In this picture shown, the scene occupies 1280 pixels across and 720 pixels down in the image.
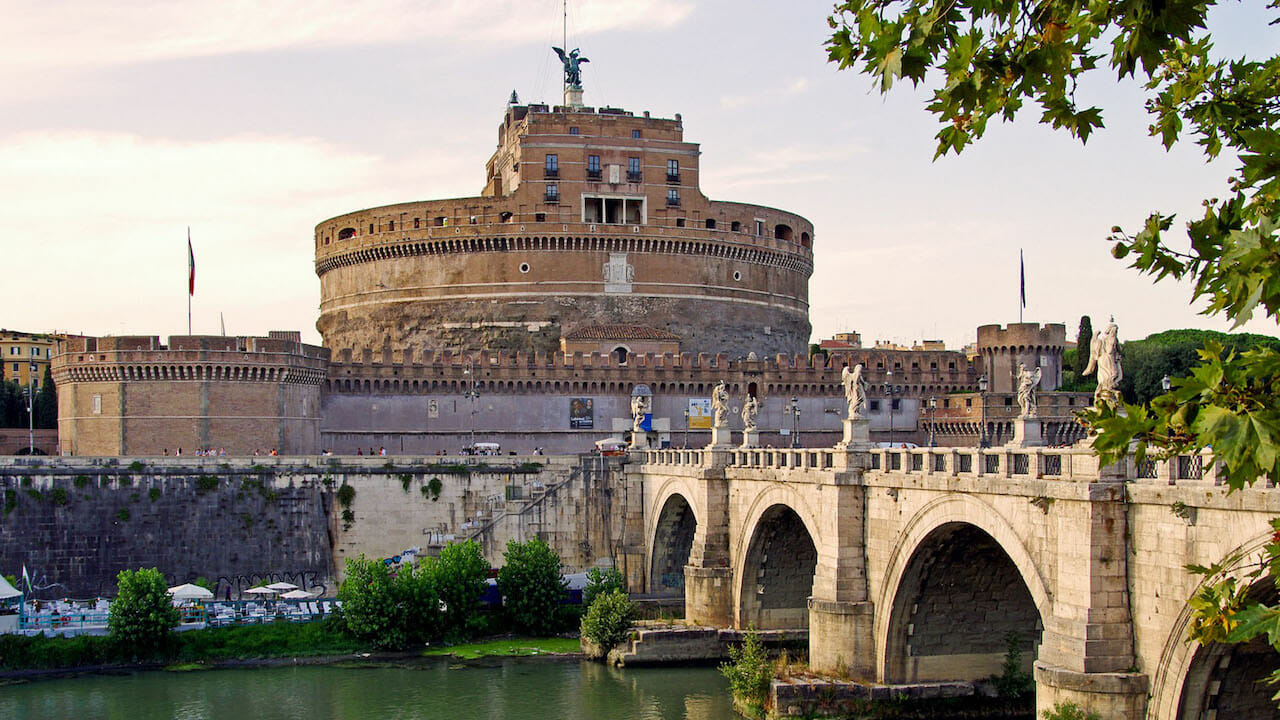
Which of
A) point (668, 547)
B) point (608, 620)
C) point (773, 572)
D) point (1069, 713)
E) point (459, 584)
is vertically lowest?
point (608, 620)

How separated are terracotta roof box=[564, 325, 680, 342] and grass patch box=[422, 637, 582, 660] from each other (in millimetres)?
22668

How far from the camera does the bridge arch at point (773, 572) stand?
32.4 m

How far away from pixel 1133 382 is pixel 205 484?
129 feet

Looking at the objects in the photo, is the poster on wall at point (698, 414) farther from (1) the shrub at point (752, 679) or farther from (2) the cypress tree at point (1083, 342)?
(1) the shrub at point (752, 679)

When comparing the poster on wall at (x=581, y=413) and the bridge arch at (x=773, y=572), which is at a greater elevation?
the poster on wall at (x=581, y=413)

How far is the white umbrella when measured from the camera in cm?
3622

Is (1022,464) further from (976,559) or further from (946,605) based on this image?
(946,605)

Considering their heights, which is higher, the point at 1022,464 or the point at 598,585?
the point at 1022,464

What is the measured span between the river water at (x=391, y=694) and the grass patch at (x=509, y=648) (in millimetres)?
722

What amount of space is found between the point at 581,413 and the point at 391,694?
A: 23.3 meters

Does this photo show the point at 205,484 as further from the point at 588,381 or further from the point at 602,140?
the point at 602,140

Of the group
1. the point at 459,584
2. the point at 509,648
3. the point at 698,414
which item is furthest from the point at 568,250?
the point at 509,648

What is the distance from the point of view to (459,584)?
36438mm

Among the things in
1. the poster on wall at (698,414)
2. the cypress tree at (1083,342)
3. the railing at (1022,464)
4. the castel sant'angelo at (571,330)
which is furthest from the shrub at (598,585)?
the cypress tree at (1083,342)
